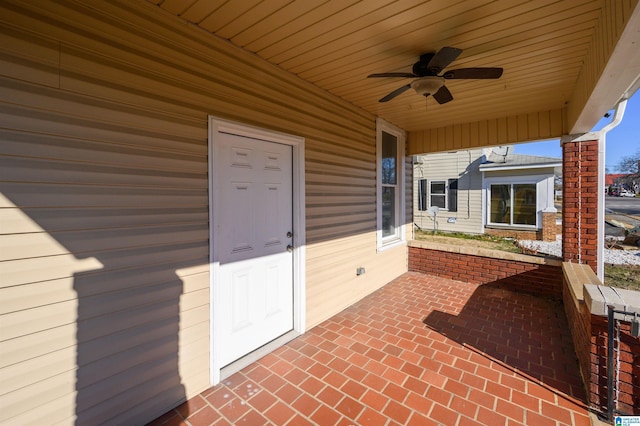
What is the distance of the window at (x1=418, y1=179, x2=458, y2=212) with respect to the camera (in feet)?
32.9

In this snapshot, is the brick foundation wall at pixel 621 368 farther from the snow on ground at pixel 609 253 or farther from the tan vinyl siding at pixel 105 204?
the snow on ground at pixel 609 253

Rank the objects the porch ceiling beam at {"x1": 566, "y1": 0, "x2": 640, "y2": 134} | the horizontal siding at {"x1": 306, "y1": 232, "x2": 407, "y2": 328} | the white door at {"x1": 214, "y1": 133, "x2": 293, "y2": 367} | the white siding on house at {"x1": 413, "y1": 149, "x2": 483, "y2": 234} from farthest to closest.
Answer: the white siding on house at {"x1": 413, "y1": 149, "x2": 483, "y2": 234}
the horizontal siding at {"x1": 306, "y1": 232, "x2": 407, "y2": 328}
the white door at {"x1": 214, "y1": 133, "x2": 293, "y2": 367}
the porch ceiling beam at {"x1": 566, "y1": 0, "x2": 640, "y2": 134}

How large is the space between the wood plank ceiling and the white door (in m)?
0.85

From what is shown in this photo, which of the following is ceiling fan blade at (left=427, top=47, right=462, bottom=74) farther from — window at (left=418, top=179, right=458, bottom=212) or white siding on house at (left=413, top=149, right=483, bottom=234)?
window at (left=418, top=179, right=458, bottom=212)

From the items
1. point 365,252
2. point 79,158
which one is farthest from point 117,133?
point 365,252

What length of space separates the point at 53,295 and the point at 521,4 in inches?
133

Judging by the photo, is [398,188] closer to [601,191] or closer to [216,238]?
[601,191]

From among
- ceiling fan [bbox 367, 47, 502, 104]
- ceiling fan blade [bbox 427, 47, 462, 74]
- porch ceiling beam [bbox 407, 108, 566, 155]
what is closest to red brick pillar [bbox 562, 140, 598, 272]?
porch ceiling beam [bbox 407, 108, 566, 155]

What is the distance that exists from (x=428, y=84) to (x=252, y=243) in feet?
7.15

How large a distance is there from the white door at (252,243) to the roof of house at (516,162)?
8315 millimetres

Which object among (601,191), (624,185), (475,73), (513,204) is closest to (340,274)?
(475,73)

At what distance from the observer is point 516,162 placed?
866 centimetres

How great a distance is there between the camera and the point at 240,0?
6.11 feet

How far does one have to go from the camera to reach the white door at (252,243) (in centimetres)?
246
